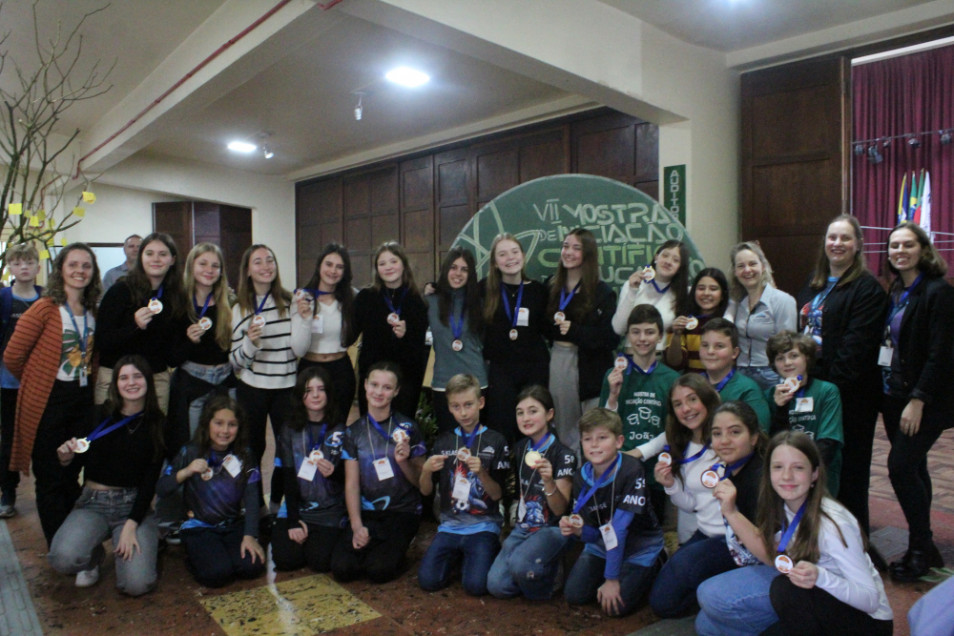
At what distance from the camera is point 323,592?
9.62ft

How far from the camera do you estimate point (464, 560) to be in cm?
300

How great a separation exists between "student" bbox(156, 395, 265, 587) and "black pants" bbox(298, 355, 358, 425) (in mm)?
484

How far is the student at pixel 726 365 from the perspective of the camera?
2.95 m

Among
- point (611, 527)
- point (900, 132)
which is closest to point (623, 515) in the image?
point (611, 527)

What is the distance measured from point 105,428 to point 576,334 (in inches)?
92.6

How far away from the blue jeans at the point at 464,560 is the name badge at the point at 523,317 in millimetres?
1104

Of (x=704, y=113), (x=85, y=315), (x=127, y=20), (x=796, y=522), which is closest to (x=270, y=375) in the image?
(x=85, y=315)

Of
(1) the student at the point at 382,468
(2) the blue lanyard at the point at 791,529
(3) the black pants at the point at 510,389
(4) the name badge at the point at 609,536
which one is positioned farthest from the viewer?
(3) the black pants at the point at 510,389

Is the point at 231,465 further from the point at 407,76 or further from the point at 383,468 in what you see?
the point at 407,76

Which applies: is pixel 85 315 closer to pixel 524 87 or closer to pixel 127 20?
pixel 127 20

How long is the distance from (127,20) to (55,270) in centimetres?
291

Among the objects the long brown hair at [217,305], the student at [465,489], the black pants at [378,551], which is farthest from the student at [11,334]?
the student at [465,489]

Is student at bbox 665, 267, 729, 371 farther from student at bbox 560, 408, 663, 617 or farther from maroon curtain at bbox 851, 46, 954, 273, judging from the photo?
maroon curtain at bbox 851, 46, 954, 273

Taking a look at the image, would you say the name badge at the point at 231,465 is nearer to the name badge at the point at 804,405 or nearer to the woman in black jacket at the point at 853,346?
the name badge at the point at 804,405
